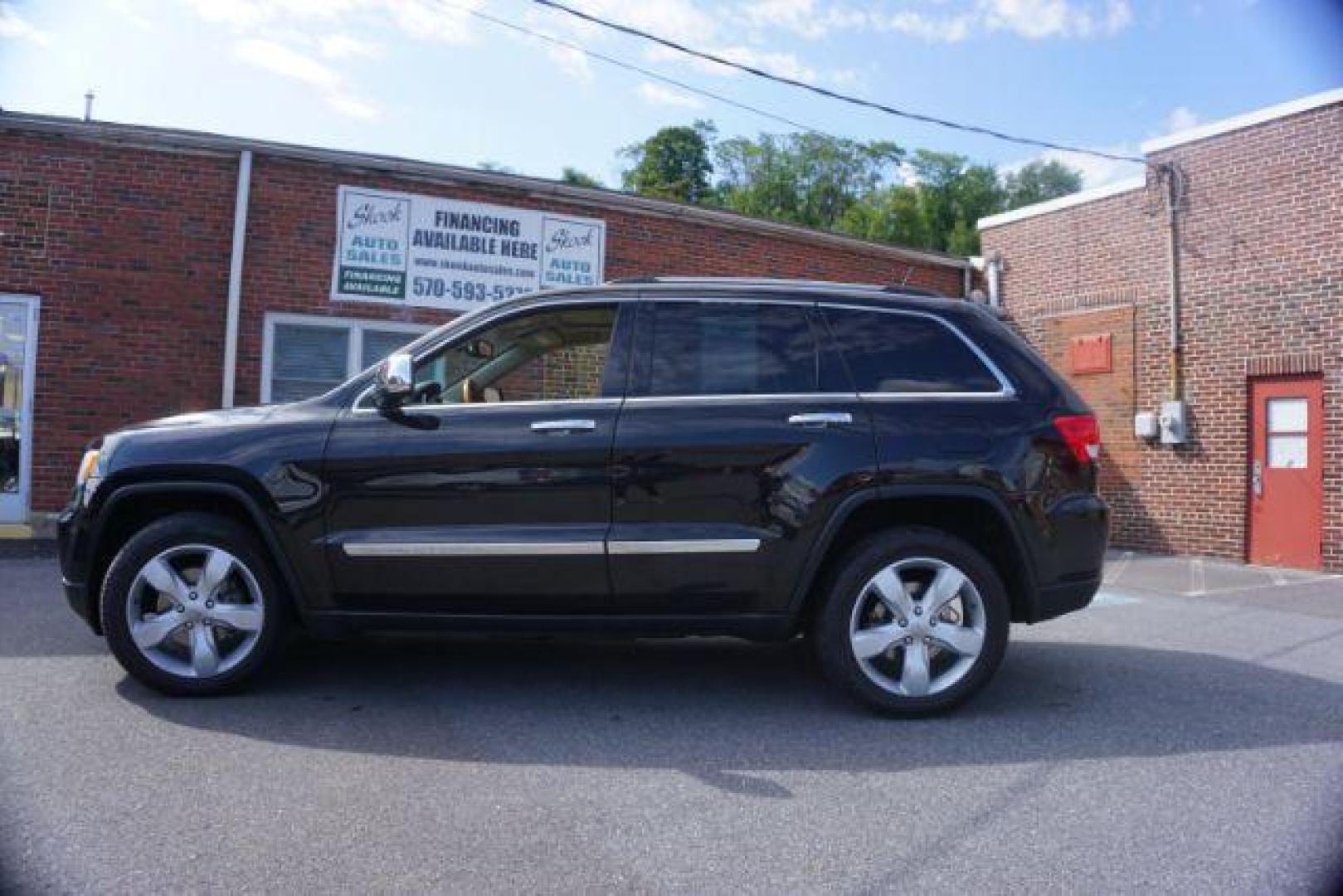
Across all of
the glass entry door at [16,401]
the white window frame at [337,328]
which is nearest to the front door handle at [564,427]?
the white window frame at [337,328]

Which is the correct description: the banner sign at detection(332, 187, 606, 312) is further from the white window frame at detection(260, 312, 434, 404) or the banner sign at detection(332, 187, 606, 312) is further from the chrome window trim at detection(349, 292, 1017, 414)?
the chrome window trim at detection(349, 292, 1017, 414)

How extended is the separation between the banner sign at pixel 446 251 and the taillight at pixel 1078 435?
6.50 meters

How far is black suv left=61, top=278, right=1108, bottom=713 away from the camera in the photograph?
4.12m

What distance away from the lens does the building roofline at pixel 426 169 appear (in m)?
9.16

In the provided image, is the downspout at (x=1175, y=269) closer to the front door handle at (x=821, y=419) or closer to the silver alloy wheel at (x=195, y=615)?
the front door handle at (x=821, y=419)

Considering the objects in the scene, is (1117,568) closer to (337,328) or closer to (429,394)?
(429,394)

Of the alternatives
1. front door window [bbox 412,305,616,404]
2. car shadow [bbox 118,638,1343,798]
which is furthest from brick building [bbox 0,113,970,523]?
front door window [bbox 412,305,616,404]

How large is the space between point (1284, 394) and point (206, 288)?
1161 centimetres

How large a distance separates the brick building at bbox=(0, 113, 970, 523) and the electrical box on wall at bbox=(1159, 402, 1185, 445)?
7.43m

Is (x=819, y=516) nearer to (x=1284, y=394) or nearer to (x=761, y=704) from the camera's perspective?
(x=761, y=704)

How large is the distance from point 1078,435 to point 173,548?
13.4 feet

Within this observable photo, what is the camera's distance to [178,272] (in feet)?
31.4

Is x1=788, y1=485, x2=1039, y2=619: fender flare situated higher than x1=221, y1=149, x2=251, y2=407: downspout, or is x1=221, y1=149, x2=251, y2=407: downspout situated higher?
x1=221, y1=149, x2=251, y2=407: downspout

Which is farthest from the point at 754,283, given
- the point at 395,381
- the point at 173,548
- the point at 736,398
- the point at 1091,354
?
the point at 1091,354
